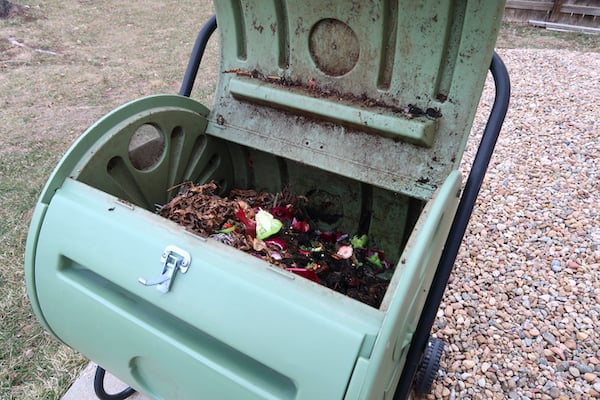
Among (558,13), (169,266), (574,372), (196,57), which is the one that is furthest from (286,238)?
(558,13)

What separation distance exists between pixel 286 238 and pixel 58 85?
482 cm

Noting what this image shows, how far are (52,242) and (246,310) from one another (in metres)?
0.74

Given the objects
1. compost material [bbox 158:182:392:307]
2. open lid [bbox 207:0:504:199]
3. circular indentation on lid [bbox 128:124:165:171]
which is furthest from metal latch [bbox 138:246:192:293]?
open lid [bbox 207:0:504:199]

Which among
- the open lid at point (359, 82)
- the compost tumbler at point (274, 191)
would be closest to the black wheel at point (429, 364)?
the compost tumbler at point (274, 191)

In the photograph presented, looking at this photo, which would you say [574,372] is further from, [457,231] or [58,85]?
[58,85]

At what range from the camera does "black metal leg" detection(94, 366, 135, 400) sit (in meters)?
1.96

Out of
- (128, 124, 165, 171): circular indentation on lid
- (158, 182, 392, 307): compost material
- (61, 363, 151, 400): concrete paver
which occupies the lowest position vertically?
(61, 363, 151, 400): concrete paver

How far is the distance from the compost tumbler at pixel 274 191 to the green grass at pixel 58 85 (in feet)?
3.30

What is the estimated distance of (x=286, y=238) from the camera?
6.71 feet

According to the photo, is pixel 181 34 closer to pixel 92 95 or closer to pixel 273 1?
pixel 92 95

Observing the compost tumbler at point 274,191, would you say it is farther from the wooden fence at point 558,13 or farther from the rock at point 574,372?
the wooden fence at point 558,13

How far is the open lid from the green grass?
160cm

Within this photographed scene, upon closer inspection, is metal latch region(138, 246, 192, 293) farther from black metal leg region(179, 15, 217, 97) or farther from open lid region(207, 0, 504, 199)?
black metal leg region(179, 15, 217, 97)

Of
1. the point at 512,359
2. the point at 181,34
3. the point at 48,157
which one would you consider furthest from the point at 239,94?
the point at 181,34
